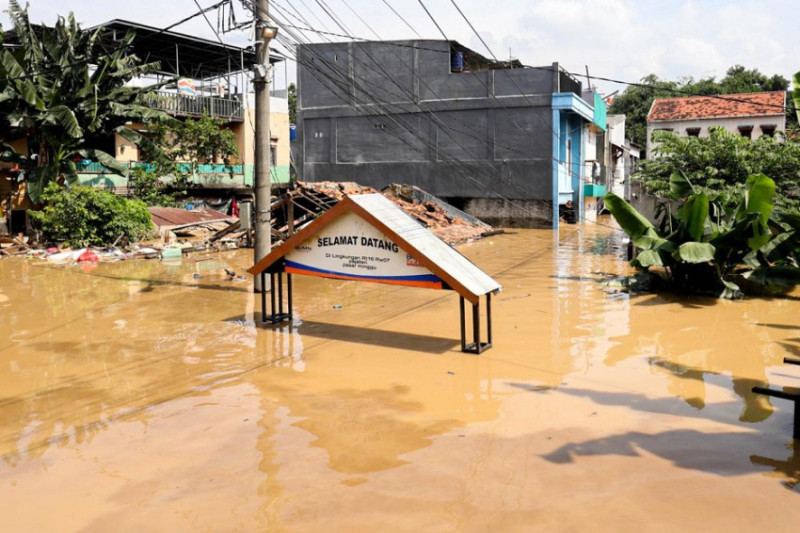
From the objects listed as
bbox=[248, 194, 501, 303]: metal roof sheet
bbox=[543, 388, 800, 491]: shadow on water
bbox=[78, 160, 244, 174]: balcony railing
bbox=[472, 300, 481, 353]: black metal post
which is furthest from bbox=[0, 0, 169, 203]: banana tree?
bbox=[543, 388, 800, 491]: shadow on water

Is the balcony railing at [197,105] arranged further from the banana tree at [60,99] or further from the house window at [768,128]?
the house window at [768,128]

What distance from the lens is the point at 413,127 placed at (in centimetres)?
3650

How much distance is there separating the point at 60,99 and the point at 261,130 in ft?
41.2

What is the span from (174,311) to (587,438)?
8.89m

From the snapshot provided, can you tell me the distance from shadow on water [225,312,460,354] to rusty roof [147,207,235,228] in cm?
1494

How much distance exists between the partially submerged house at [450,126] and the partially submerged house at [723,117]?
1572 centimetres

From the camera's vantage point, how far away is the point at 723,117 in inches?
1977

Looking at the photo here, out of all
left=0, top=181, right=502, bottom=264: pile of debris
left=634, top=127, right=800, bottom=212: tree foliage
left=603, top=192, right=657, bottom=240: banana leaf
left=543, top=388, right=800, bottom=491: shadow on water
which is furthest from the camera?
left=0, top=181, right=502, bottom=264: pile of debris

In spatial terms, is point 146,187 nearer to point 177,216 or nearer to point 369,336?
point 177,216

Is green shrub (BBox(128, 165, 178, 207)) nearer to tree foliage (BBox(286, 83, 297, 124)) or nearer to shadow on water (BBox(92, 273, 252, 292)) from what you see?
shadow on water (BBox(92, 273, 252, 292))

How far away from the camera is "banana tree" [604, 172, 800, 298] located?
1310cm

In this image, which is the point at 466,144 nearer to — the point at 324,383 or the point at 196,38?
the point at 196,38

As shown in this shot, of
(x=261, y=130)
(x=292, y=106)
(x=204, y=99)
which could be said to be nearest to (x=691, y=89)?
(x=292, y=106)

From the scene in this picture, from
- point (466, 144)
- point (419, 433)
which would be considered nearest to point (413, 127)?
point (466, 144)
